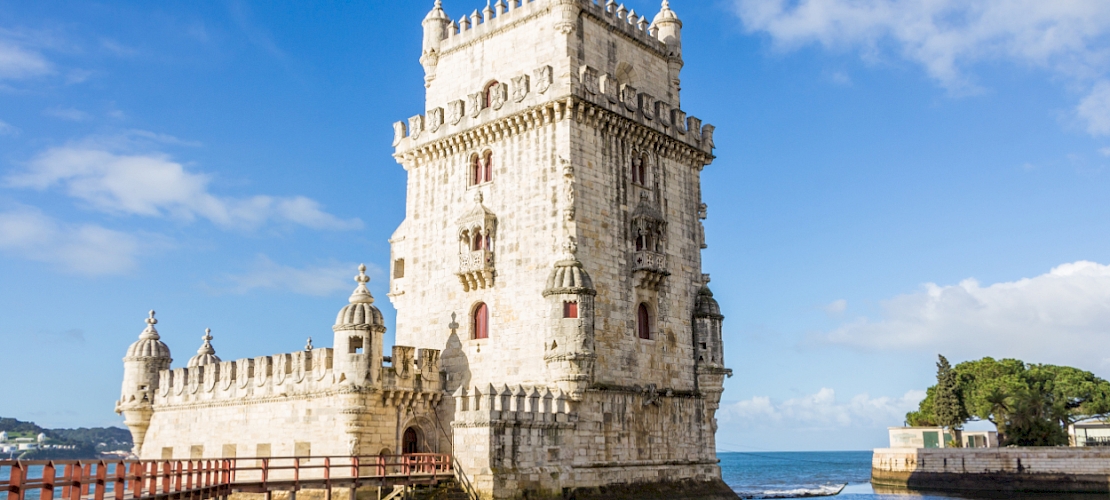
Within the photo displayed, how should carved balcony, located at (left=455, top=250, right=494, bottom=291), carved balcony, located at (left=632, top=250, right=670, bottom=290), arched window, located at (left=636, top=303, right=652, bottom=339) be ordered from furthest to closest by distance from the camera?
arched window, located at (left=636, top=303, right=652, bottom=339), carved balcony, located at (left=632, top=250, right=670, bottom=290), carved balcony, located at (left=455, top=250, right=494, bottom=291)

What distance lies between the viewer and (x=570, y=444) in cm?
3222

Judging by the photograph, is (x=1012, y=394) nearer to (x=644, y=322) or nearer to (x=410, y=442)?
(x=644, y=322)

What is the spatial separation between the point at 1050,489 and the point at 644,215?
36.4 meters

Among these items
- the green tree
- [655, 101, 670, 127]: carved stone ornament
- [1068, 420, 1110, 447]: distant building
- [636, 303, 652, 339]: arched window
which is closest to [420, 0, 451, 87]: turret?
[655, 101, 670, 127]: carved stone ornament

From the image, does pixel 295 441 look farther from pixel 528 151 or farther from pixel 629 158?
pixel 629 158

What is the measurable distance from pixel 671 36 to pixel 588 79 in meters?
8.20

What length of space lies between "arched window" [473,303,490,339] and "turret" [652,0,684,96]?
42.5 ft

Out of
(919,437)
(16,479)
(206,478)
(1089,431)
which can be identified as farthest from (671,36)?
(1089,431)

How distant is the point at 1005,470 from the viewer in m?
59.3

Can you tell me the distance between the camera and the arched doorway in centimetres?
3472

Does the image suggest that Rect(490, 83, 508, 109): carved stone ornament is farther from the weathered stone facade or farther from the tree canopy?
the tree canopy

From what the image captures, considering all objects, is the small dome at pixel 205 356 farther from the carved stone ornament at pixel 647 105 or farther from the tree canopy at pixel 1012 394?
the tree canopy at pixel 1012 394

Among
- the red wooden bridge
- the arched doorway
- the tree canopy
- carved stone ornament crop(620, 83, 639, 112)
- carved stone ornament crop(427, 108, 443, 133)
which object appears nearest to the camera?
the red wooden bridge

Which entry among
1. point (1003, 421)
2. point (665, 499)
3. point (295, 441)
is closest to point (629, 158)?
point (665, 499)
